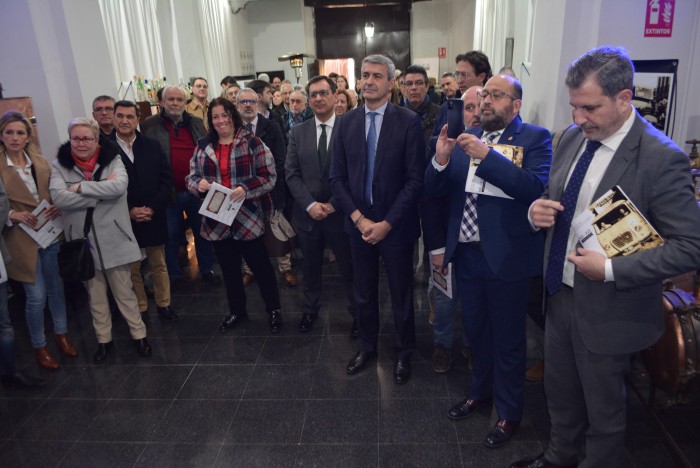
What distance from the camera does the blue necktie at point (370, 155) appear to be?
259 cm

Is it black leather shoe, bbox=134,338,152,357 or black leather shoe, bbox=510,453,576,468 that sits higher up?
black leather shoe, bbox=510,453,576,468

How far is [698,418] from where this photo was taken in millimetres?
2357

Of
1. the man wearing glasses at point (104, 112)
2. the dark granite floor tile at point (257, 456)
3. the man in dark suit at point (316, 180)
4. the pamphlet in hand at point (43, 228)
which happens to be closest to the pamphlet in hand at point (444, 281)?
the man in dark suit at point (316, 180)

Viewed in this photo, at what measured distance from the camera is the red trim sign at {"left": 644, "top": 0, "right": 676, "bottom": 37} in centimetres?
295

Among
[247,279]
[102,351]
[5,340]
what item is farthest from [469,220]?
[5,340]

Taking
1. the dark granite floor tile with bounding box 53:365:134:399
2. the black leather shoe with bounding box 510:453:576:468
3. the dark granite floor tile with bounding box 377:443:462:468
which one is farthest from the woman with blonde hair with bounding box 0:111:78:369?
the black leather shoe with bounding box 510:453:576:468

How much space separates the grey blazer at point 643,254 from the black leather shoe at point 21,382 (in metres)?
3.15

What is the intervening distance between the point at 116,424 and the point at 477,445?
6.40 feet

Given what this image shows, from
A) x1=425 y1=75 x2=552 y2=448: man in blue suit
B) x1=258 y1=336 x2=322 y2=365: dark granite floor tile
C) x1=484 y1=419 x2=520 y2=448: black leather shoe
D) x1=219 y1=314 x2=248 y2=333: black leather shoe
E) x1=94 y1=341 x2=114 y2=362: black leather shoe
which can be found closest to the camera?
x1=425 y1=75 x2=552 y2=448: man in blue suit

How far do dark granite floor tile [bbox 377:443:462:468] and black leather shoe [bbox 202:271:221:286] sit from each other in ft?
8.68

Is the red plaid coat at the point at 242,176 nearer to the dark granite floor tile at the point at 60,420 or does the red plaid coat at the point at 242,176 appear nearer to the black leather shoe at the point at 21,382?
the dark granite floor tile at the point at 60,420

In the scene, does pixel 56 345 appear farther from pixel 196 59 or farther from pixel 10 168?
pixel 196 59

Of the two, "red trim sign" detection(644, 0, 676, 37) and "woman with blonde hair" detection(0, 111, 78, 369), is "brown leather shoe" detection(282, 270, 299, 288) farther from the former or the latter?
"red trim sign" detection(644, 0, 676, 37)

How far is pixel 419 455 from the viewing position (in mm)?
2207
